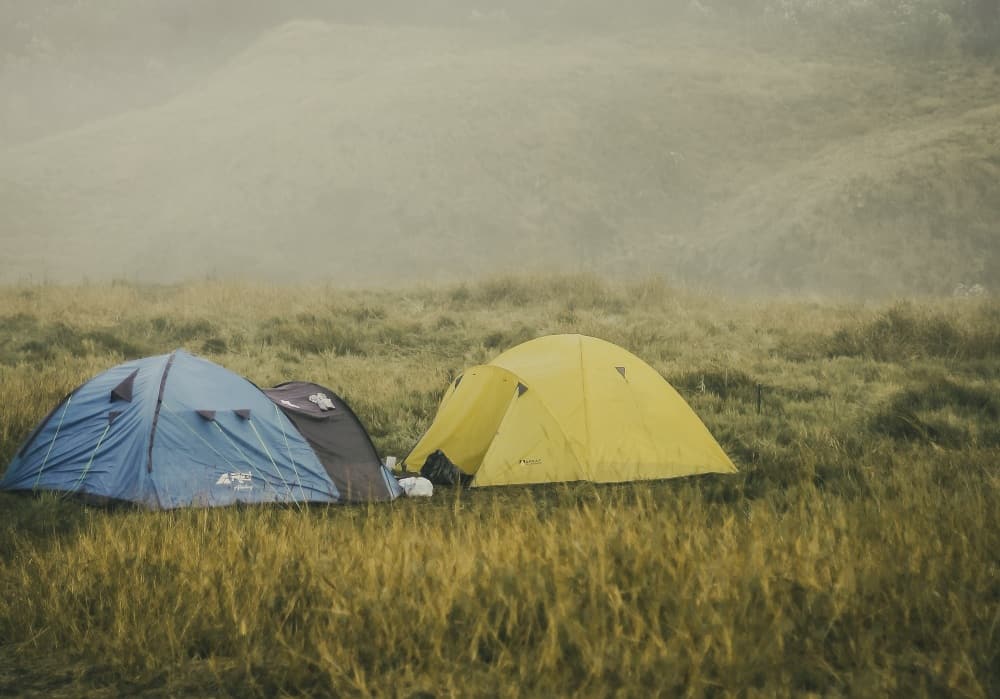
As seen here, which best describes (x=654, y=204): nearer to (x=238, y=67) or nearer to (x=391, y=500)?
(x=391, y=500)

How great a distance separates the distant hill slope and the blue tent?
2979 centimetres

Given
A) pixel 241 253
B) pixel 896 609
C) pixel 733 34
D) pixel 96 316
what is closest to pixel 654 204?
pixel 241 253

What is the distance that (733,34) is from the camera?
7881 cm

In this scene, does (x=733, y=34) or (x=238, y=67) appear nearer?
(x=733, y=34)

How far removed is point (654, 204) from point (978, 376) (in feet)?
Answer: 136

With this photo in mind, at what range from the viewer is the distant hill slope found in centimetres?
4419

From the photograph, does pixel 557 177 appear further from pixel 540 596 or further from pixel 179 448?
pixel 540 596

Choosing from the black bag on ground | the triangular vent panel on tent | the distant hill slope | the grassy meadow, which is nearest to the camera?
the grassy meadow

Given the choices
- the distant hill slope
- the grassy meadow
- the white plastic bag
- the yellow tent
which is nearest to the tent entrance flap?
the yellow tent

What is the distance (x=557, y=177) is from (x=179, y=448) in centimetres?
4913

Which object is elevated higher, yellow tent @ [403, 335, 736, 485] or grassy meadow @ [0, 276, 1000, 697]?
grassy meadow @ [0, 276, 1000, 697]

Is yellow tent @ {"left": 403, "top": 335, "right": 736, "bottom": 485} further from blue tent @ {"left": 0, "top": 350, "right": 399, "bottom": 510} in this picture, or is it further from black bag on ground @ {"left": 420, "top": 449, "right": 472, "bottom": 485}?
blue tent @ {"left": 0, "top": 350, "right": 399, "bottom": 510}

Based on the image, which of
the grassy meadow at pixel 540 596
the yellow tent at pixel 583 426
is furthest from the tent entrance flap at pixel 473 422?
the grassy meadow at pixel 540 596

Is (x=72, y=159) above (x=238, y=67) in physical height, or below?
below
